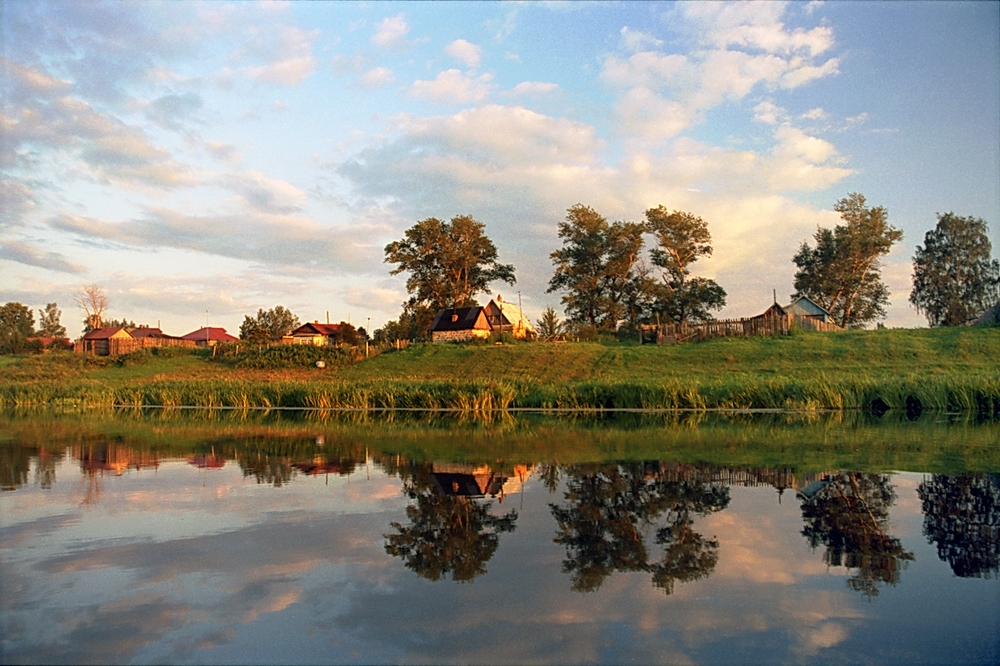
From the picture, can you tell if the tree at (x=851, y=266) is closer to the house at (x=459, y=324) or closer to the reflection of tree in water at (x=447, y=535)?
the house at (x=459, y=324)

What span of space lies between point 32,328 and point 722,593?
114680mm

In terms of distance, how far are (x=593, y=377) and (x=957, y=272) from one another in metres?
52.9

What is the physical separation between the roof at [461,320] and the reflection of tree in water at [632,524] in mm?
55360

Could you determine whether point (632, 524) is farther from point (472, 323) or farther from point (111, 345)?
point (111, 345)

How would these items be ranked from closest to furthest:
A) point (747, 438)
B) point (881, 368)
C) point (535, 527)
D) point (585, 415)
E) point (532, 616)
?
point (532, 616), point (535, 527), point (747, 438), point (585, 415), point (881, 368)

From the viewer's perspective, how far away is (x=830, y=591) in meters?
5.13

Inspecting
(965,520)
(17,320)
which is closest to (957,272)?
(965,520)

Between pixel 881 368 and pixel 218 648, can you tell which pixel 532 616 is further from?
pixel 881 368

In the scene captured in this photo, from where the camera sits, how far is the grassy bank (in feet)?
75.8

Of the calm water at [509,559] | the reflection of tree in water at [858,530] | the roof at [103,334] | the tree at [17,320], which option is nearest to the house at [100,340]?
the roof at [103,334]

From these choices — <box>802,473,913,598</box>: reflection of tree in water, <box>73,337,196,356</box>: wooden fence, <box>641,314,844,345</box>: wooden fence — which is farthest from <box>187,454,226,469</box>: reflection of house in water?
<box>73,337,196,356</box>: wooden fence

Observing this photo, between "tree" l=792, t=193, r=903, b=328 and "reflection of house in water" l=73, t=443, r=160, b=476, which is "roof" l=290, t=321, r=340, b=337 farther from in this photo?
"reflection of house in water" l=73, t=443, r=160, b=476

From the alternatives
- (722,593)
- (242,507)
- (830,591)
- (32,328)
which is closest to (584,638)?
(722,593)

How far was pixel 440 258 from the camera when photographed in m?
71.9
